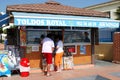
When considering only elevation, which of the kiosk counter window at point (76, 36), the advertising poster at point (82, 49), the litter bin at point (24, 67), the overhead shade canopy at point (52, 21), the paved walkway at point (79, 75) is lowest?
the paved walkway at point (79, 75)

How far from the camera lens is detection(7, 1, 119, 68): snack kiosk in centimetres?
1030

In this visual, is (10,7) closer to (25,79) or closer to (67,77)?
(25,79)

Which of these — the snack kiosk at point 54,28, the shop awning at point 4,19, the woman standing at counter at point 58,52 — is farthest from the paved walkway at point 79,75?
the shop awning at point 4,19

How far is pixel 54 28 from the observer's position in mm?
11805

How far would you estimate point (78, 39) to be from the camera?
1259cm

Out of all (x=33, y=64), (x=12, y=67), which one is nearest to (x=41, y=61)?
(x=33, y=64)

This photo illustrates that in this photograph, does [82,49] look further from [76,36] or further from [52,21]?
[52,21]

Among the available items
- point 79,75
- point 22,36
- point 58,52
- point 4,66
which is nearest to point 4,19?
point 22,36

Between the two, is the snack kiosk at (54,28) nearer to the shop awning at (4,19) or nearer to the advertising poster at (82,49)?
the advertising poster at (82,49)

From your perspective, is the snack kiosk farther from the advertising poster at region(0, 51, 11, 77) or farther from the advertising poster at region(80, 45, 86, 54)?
the advertising poster at region(0, 51, 11, 77)

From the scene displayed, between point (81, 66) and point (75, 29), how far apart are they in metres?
1.85

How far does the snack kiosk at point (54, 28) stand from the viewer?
10305 millimetres

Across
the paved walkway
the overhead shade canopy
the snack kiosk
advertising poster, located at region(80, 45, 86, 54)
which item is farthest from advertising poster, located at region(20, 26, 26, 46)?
advertising poster, located at region(80, 45, 86, 54)

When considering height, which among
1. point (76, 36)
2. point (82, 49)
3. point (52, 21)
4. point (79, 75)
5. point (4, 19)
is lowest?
point (79, 75)
